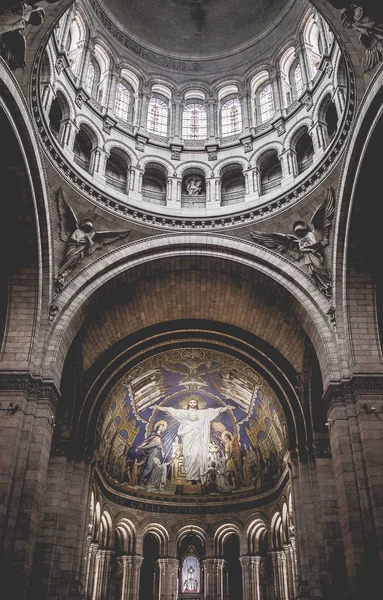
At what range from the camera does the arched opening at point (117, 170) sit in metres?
23.2

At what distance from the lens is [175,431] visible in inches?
1217

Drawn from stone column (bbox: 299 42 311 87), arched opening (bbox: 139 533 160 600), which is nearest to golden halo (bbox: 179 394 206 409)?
arched opening (bbox: 139 533 160 600)

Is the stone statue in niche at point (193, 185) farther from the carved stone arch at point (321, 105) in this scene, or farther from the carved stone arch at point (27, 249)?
the carved stone arch at point (27, 249)

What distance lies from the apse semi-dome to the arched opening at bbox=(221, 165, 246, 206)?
52mm

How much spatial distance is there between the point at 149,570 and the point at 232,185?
22905 mm

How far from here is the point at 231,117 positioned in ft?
85.5

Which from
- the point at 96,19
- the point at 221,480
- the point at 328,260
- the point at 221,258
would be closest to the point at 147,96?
the point at 96,19

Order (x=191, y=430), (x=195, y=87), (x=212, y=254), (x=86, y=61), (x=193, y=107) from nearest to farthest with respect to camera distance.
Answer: (x=212, y=254) → (x=86, y=61) → (x=193, y=107) → (x=195, y=87) → (x=191, y=430)

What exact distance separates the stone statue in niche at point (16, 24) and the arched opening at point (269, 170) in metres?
11.3

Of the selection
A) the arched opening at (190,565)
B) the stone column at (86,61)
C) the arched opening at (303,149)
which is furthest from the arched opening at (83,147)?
the arched opening at (190,565)

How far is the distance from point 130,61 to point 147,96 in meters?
1.81

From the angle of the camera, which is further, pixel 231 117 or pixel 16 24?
pixel 231 117

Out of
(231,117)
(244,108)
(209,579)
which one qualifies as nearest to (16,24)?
(244,108)

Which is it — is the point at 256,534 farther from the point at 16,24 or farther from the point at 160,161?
the point at 16,24
